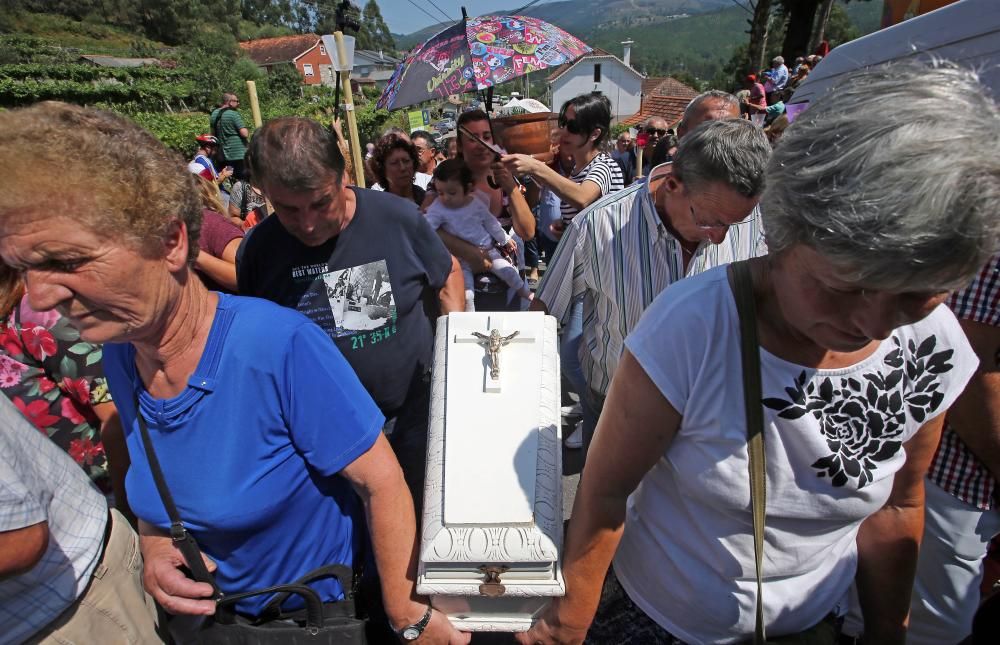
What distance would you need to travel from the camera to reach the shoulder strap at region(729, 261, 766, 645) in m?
0.99

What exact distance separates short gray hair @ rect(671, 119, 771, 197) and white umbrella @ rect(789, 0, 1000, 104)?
11.0 inches

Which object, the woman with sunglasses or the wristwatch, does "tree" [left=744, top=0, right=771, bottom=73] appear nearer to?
the woman with sunglasses

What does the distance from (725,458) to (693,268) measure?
105 cm

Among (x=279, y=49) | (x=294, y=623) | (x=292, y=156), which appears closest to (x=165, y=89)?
(x=279, y=49)

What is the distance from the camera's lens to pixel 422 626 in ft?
4.21

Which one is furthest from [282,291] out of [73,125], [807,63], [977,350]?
[807,63]

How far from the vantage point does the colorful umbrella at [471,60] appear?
3.40m

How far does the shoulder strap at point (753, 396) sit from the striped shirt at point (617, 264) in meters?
0.93

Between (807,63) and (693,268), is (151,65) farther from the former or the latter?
(693,268)

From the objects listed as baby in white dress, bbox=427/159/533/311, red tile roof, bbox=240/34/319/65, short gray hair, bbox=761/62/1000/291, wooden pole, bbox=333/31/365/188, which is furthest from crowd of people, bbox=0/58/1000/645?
red tile roof, bbox=240/34/319/65

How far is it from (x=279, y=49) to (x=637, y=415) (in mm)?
72157

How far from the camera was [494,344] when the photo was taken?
4.58ft

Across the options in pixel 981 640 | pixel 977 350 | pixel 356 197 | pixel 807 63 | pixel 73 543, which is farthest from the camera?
pixel 807 63

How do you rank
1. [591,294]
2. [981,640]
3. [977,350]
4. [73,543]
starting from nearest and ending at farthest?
[981,640] < [73,543] < [977,350] < [591,294]
